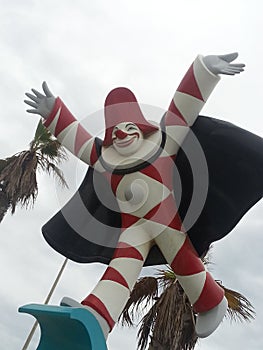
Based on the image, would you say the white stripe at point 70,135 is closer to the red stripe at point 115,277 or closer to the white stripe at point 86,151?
the white stripe at point 86,151

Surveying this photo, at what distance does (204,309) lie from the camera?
498cm

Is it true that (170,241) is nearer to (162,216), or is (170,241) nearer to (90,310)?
(162,216)

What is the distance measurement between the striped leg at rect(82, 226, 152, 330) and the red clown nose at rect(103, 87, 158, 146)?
103 cm

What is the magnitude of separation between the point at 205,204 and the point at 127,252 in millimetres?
974

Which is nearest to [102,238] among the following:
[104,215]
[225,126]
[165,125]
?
[104,215]

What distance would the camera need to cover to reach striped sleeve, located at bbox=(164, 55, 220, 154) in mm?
5152

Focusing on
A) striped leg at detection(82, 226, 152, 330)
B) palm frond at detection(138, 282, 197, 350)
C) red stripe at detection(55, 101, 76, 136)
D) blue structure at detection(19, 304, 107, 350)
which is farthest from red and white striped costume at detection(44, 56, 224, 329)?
palm frond at detection(138, 282, 197, 350)

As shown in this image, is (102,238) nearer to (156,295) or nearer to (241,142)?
(241,142)

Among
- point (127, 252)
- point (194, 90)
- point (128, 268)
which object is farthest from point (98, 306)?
point (194, 90)

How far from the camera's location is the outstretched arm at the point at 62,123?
220 inches

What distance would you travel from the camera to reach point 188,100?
521 centimetres

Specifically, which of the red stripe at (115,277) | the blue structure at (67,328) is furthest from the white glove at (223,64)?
the blue structure at (67,328)

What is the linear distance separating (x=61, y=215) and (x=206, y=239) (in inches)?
61.4

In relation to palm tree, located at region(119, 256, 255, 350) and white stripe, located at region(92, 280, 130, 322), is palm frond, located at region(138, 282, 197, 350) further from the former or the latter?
white stripe, located at region(92, 280, 130, 322)
